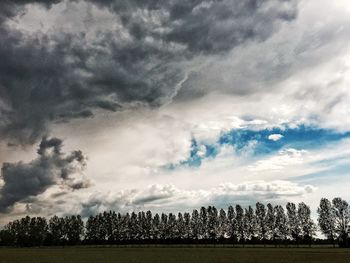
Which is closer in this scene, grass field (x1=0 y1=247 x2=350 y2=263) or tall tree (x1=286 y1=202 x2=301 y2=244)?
grass field (x1=0 y1=247 x2=350 y2=263)

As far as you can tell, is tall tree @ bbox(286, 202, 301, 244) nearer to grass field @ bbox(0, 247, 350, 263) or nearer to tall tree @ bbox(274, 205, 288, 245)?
tall tree @ bbox(274, 205, 288, 245)

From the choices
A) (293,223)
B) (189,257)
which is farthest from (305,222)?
(189,257)

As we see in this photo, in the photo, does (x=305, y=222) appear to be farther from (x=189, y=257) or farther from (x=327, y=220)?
(x=189, y=257)

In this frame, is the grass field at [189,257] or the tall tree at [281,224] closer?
the grass field at [189,257]

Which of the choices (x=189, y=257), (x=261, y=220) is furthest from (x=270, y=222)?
(x=189, y=257)

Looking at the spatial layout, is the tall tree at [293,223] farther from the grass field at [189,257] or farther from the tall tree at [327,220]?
the grass field at [189,257]

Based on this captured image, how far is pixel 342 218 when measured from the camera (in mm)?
164125

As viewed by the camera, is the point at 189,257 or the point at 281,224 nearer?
the point at 189,257

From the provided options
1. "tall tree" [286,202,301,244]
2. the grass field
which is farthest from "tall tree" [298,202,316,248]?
the grass field

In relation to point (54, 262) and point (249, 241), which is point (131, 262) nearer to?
point (54, 262)

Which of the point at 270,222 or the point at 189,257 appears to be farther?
the point at 270,222

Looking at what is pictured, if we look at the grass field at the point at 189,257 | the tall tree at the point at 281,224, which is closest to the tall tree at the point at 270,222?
the tall tree at the point at 281,224

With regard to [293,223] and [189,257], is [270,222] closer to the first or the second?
[293,223]

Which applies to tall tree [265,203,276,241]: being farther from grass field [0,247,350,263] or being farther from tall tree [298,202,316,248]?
grass field [0,247,350,263]
